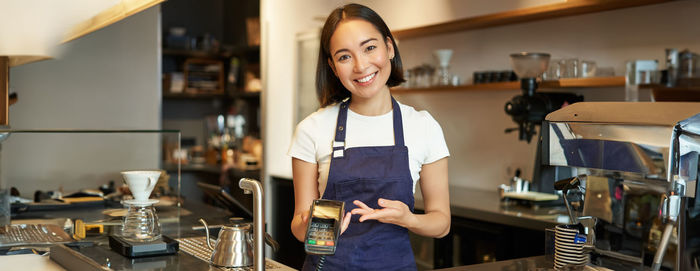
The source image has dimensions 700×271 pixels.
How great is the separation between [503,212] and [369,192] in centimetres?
157

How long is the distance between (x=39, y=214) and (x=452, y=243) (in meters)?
1.91

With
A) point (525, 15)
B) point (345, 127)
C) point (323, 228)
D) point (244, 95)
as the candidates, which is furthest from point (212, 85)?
point (323, 228)

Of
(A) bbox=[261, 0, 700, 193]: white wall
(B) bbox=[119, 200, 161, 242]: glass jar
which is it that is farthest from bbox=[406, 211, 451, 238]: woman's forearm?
(A) bbox=[261, 0, 700, 193]: white wall

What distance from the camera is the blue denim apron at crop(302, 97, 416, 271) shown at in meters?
1.71

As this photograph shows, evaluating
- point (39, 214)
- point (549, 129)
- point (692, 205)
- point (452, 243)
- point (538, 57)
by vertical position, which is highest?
point (538, 57)

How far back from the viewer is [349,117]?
1775 millimetres

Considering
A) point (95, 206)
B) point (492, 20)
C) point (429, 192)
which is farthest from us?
point (492, 20)

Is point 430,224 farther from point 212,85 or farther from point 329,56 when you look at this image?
point 212,85

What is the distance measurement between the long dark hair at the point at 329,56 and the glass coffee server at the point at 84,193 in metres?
0.62

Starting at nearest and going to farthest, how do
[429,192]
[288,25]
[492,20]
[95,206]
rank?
[429,192] < [95,206] < [492,20] < [288,25]

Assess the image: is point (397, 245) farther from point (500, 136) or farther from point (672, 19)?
point (500, 136)

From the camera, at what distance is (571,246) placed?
1.79m

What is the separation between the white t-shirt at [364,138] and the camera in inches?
68.7

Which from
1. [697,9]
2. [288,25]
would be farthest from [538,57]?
[288,25]
